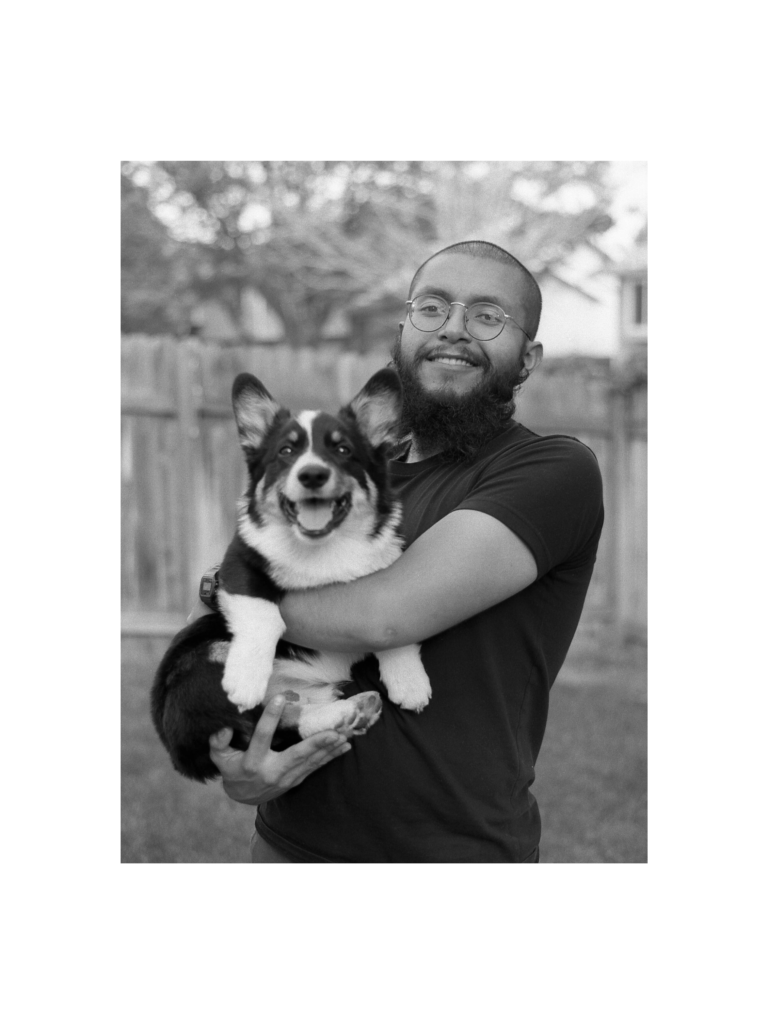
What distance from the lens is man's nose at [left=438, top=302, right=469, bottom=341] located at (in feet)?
8.13

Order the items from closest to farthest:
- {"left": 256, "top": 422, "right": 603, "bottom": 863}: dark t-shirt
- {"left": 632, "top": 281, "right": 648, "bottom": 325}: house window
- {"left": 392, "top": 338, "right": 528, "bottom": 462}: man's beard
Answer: {"left": 256, "top": 422, "right": 603, "bottom": 863}: dark t-shirt → {"left": 392, "top": 338, "right": 528, "bottom": 462}: man's beard → {"left": 632, "top": 281, "right": 648, "bottom": 325}: house window

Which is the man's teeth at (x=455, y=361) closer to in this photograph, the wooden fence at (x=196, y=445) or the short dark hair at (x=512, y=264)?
the short dark hair at (x=512, y=264)

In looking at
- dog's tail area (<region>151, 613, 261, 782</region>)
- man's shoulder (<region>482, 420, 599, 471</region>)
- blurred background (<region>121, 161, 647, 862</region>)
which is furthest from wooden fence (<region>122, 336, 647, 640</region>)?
man's shoulder (<region>482, 420, 599, 471</region>)

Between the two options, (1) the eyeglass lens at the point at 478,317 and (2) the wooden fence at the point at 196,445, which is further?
(2) the wooden fence at the point at 196,445

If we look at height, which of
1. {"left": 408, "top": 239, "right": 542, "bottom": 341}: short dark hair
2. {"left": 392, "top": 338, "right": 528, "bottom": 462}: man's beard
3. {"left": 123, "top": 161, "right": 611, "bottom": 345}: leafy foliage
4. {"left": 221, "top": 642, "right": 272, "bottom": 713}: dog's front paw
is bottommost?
{"left": 221, "top": 642, "right": 272, "bottom": 713}: dog's front paw

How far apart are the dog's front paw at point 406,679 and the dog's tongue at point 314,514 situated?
348 millimetres

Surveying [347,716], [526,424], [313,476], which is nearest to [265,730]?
[347,716]

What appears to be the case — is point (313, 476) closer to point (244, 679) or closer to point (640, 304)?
point (244, 679)

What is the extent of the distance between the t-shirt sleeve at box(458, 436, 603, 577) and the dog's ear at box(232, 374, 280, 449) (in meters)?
Result: 0.56

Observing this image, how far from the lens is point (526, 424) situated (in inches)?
205

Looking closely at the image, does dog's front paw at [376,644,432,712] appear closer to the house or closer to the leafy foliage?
the house

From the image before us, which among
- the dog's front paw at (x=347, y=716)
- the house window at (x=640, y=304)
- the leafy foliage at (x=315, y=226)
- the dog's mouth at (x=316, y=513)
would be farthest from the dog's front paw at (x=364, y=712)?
the leafy foliage at (x=315, y=226)

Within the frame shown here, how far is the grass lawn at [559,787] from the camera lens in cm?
409
